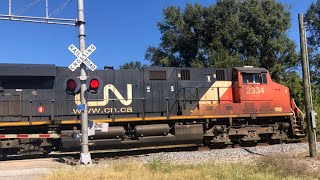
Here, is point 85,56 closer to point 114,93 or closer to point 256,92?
point 114,93

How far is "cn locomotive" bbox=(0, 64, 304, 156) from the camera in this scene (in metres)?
14.4

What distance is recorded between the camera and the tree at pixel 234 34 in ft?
115

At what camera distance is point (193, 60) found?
115 ft

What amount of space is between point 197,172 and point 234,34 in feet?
90.5

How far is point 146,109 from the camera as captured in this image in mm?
16219

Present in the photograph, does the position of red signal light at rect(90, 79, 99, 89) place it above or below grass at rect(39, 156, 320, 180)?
above

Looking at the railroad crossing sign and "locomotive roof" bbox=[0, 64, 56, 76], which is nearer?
the railroad crossing sign

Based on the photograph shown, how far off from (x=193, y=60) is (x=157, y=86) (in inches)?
735

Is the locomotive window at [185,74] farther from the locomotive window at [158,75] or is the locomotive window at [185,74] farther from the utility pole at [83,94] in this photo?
the utility pole at [83,94]

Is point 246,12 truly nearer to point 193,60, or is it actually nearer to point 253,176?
point 193,60

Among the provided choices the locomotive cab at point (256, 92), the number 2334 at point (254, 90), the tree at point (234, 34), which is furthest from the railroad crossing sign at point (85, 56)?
the tree at point (234, 34)

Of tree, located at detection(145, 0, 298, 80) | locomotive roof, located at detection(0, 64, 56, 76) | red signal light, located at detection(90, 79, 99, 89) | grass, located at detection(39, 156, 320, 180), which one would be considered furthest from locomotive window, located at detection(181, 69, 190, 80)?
tree, located at detection(145, 0, 298, 80)

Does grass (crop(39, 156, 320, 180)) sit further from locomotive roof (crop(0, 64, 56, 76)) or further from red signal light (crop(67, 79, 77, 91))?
locomotive roof (crop(0, 64, 56, 76))

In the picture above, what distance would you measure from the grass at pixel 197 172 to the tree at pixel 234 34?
81.2 ft
